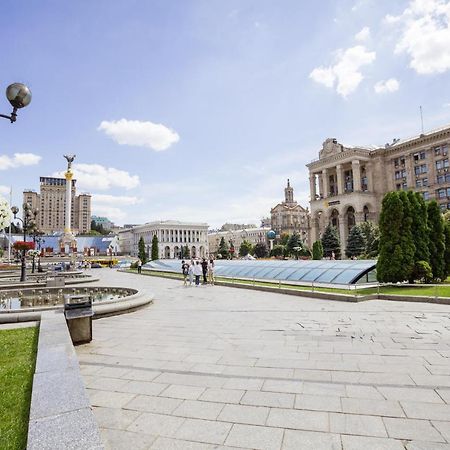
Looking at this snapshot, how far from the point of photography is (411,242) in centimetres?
1777

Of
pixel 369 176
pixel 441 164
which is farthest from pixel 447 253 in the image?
pixel 369 176

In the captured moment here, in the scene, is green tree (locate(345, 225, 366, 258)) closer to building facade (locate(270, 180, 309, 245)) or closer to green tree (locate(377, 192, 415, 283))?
green tree (locate(377, 192, 415, 283))

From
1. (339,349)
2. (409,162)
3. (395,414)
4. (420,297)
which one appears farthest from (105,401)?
(409,162)

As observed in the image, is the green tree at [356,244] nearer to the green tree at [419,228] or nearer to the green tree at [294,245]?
the green tree at [294,245]

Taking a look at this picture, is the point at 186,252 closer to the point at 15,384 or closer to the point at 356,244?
the point at 356,244

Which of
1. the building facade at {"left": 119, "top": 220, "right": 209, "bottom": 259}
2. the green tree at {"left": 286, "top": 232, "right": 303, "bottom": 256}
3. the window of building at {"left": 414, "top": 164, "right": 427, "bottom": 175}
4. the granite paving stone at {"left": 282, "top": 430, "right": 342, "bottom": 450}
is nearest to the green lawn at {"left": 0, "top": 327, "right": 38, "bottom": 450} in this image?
the granite paving stone at {"left": 282, "top": 430, "right": 342, "bottom": 450}

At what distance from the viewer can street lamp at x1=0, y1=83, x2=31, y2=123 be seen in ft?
22.6

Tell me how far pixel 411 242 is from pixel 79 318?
53.9ft

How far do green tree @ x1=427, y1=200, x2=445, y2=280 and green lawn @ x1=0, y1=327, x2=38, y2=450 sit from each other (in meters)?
18.9

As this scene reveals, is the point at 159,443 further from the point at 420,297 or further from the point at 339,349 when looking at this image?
the point at 420,297

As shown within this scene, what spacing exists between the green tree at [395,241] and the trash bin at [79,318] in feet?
49.6

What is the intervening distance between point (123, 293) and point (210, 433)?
14.5 metres

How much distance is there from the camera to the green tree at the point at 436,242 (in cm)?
1839

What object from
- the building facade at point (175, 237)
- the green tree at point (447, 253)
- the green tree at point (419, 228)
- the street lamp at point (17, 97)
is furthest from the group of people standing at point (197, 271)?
the building facade at point (175, 237)
